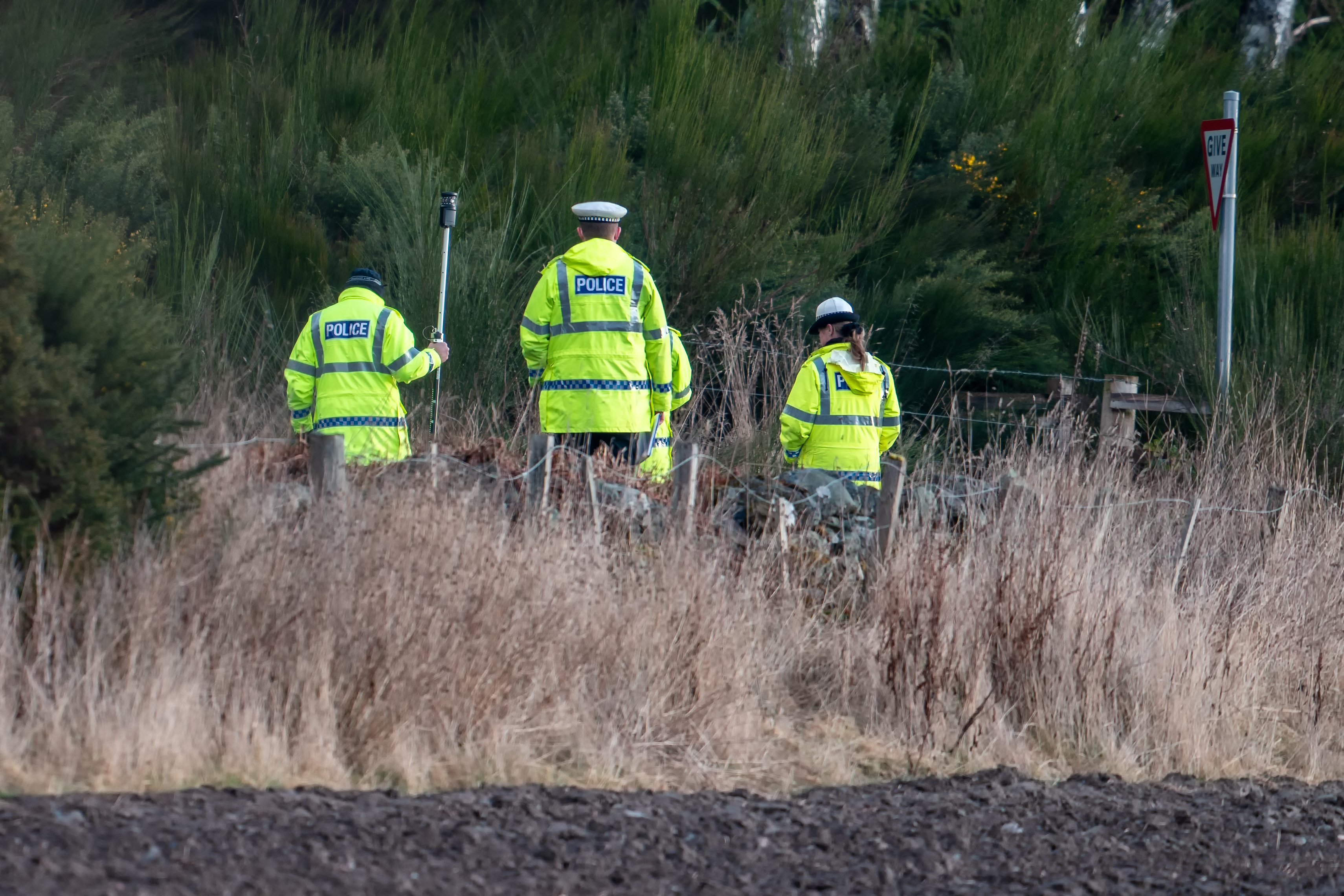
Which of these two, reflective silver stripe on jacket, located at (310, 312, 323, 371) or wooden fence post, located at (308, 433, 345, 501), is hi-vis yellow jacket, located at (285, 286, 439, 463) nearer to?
reflective silver stripe on jacket, located at (310, 312, 323, 371)

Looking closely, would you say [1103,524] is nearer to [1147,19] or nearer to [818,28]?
[818,28]

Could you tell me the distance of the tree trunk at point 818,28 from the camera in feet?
44.8

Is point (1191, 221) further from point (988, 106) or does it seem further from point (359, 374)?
point (359, 374)

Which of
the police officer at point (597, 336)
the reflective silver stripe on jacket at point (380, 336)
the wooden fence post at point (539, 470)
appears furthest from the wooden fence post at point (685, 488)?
the reflective silver stripe on jacket at point (380, 336)

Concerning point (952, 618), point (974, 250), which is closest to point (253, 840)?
point (952, 618)

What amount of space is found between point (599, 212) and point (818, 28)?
7226mm

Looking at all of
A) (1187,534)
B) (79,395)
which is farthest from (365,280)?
(1187,534)

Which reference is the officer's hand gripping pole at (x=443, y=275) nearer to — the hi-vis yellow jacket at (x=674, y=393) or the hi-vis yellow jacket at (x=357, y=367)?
the hi-vis yellow jacket at (x=357, y=367)

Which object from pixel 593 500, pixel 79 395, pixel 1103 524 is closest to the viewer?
pixel 79 395

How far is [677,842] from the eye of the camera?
14.0 feet

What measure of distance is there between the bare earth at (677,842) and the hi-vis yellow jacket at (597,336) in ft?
9.12

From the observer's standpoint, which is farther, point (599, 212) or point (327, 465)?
point (599, 212)

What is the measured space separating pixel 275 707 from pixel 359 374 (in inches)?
131

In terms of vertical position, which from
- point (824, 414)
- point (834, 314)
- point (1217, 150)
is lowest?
point (824, 414)
